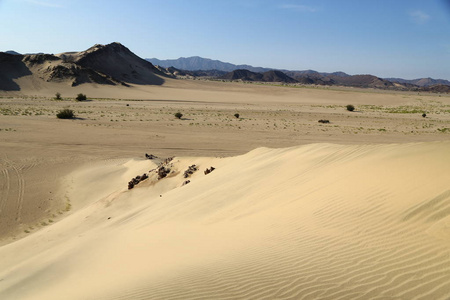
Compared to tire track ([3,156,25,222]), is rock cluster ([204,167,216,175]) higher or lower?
higher

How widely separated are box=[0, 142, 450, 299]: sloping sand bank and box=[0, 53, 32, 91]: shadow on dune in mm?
51466

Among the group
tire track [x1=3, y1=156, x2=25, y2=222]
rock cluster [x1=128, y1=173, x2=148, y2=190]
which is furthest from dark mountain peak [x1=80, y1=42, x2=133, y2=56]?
rock cluster [x1=128, y1=173, x2=148, y2=190]

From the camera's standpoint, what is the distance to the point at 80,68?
199 feet

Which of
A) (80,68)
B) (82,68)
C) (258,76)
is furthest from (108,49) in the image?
(258,76)

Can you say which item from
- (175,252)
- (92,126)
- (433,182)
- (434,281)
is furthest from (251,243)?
(92,126)

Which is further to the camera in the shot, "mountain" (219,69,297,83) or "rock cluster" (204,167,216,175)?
"mountain" (219,69,297,83)

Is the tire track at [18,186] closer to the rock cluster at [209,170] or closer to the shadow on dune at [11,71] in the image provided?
the rock cluster at [209,170]

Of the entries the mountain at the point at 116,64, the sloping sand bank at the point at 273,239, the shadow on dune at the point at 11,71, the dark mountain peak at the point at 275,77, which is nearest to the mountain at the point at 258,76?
the dark mountain peak at the point at 275,77

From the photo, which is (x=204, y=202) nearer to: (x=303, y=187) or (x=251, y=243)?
(x=303, y=187)

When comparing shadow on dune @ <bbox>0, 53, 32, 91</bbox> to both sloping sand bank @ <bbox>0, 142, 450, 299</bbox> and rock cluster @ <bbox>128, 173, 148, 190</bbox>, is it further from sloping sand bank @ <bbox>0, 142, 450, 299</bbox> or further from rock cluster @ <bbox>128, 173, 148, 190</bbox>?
sloping sand bank @ <bbox>0, 142, 450, 299</bbox>

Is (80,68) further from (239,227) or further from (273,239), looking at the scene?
(273,239)

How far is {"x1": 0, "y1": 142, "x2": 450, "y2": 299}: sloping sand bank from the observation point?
11.0ft

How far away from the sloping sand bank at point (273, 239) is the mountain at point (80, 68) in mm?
51839

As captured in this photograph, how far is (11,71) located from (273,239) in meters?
64.1
